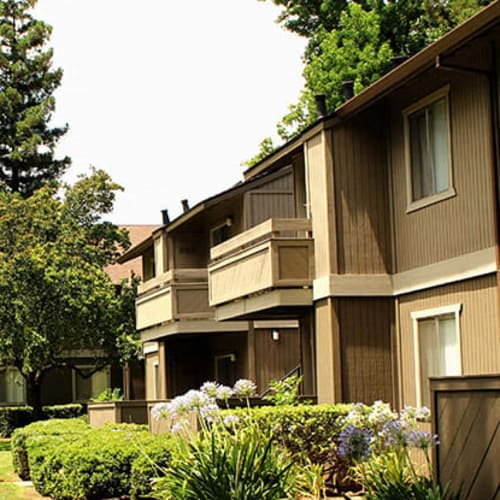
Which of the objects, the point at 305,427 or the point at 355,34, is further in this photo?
the point at 355,34

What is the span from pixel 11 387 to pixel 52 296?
11556 millimetres

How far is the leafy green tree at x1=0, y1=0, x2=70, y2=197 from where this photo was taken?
5428cm

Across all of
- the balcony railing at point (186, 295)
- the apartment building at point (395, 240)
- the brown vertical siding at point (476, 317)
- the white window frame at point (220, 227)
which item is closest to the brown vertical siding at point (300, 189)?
the apartment building at point (395, 240)

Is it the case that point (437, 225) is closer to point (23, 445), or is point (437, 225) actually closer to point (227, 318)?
point (227, 318)

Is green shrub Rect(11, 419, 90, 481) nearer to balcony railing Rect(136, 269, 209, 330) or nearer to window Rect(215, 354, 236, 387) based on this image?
balcony railing Rect(136, 269, 209, 330)

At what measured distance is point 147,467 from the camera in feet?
58.2

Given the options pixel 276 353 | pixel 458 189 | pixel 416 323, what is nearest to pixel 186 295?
pixel 276 353

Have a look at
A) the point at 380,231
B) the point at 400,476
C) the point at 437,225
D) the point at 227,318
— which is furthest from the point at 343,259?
the point at 400,476

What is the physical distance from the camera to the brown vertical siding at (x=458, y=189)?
16562mm

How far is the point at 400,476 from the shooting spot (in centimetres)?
1177

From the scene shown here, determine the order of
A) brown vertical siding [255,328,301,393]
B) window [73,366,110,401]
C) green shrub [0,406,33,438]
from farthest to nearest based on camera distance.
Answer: window [73,366,110,401] → green shrub [0,406,33,438] → brown vertical siding [255,328,301,393]

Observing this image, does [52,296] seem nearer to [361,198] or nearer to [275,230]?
[275,230]

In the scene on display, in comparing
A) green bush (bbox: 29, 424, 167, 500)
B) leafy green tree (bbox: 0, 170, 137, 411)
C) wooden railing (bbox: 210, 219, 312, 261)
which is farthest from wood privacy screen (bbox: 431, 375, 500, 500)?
leafy green tree (bbox: 0, 170, 137, 411)

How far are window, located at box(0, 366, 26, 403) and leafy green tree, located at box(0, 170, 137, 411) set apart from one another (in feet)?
18.5
